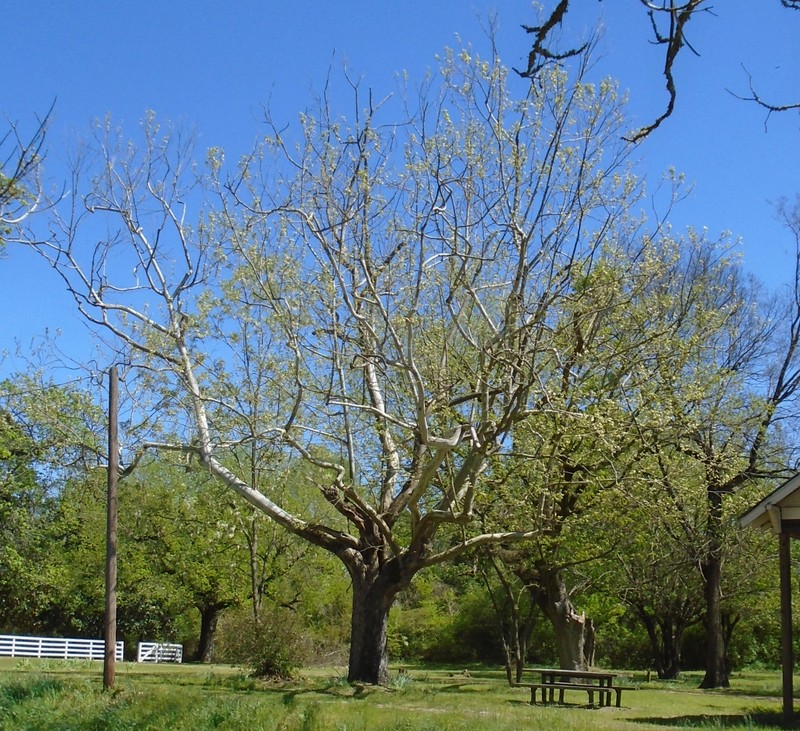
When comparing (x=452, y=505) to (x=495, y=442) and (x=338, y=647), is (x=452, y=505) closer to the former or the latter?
(x=495, y=442)

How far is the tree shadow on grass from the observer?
13.2 m

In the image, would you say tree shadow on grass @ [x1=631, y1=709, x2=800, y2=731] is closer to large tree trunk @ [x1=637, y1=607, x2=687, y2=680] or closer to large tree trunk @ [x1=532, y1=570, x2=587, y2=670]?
large tree trunk @ [x1=532, y1=570, x2=587, y2=670]

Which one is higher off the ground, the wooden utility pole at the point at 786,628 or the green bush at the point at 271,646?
the wooden utility pole at the point at 786,628

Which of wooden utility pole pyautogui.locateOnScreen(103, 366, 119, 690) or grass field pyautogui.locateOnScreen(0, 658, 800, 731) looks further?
wooden utility pole pyautogui.locateOnScreen(103, 366, 119, 690)

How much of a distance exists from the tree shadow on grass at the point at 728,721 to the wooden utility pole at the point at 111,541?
369 inches

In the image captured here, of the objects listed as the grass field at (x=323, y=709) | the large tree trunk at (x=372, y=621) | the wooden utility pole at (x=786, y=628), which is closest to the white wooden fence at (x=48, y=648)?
the large tree trunk at (x=372, y=621)

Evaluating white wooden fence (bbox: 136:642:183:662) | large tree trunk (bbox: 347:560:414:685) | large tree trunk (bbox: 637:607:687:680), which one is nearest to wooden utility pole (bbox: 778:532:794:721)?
large tree trunk (bbox: 347:560:414:685)

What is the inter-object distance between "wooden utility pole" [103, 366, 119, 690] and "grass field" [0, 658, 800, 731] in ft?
1.73

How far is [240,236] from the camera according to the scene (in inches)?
704

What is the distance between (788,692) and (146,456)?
14349 mm

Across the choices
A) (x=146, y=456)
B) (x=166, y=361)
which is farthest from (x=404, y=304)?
(x=146, y=456)

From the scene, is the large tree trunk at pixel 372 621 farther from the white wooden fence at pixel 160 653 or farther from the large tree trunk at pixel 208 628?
the large tree trunk at pixel 208 628

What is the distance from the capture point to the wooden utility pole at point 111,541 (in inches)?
668

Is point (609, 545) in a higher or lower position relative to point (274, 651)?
higher
